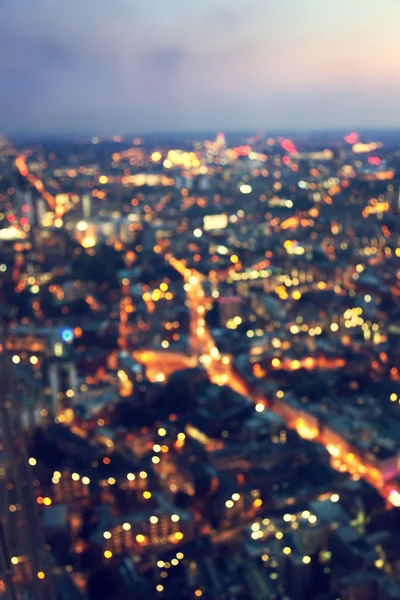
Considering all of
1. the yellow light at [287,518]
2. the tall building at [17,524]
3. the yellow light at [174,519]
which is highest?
the tall building at [17,524]

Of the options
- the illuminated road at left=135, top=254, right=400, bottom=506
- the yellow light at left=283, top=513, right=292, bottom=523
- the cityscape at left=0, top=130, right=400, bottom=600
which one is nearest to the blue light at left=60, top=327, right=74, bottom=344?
the cityscape at left=0, top=130, right=400, bottom=600

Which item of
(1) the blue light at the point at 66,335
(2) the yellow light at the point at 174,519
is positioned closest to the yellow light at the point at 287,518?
(2) the yellow light at the point at 174,519

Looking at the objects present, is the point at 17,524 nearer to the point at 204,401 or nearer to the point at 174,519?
the point at 174,519

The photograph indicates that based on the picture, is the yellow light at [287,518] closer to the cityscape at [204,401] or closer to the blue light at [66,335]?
the cityscape at [204,401]

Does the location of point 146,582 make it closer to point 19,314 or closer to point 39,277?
point 19,314

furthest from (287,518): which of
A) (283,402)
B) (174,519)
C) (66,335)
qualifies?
(66,335)

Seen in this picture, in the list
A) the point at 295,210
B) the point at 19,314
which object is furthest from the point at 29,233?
the point at 295,210

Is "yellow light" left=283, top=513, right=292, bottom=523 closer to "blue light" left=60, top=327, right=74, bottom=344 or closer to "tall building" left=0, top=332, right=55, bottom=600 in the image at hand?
"tall building" left=0, top=332, right=55, bottom=600
